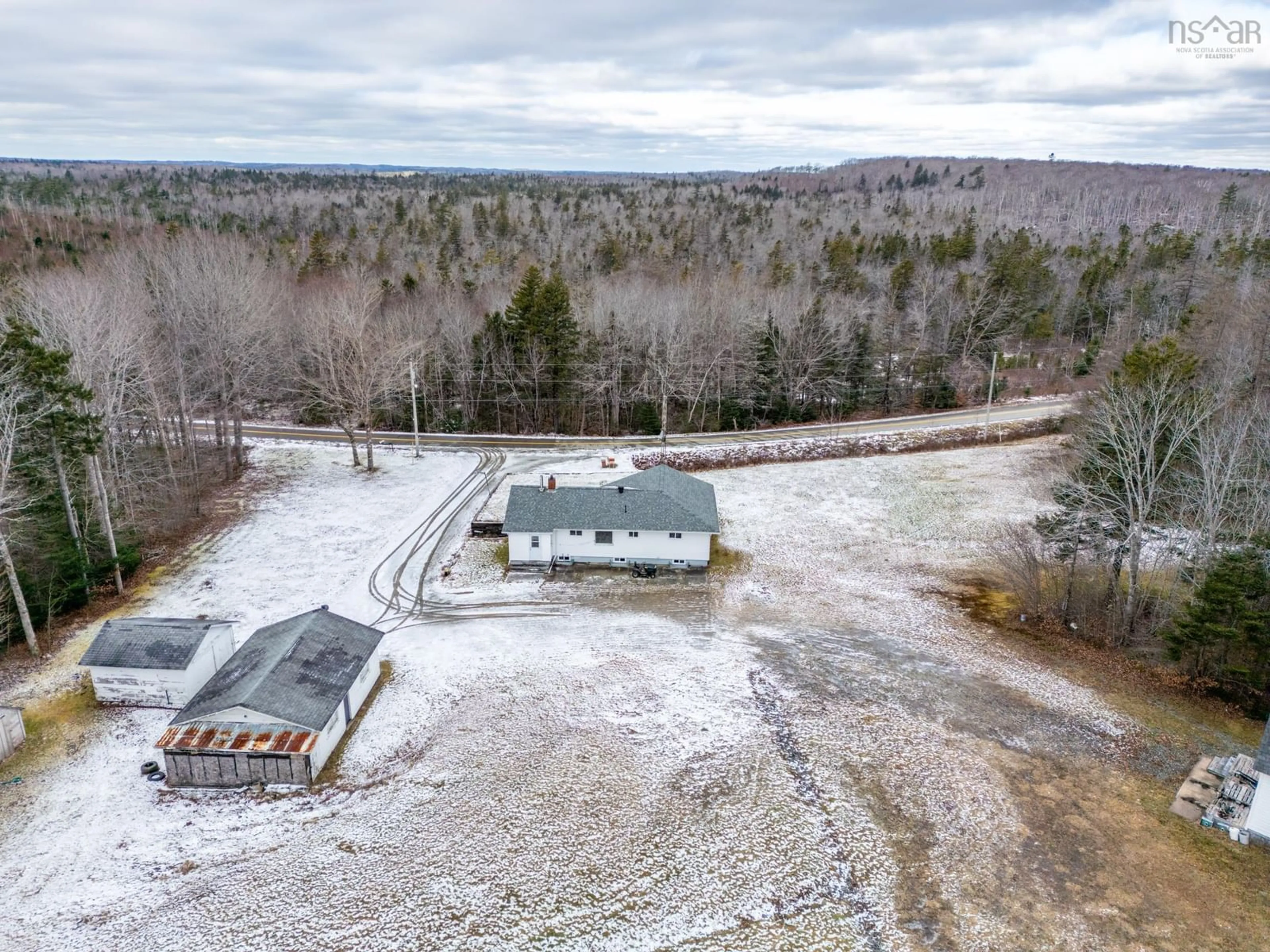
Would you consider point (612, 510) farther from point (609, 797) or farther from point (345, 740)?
point (609, 797)

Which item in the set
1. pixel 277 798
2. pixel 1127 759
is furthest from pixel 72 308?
pixel 1127 759

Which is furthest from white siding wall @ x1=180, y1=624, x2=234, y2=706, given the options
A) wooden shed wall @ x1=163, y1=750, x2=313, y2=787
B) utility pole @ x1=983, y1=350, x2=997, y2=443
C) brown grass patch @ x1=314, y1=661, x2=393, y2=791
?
utility pole @ x1=983, y1=350, x2=997, y2=443

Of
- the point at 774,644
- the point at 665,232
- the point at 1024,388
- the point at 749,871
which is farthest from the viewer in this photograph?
the point at 665,232

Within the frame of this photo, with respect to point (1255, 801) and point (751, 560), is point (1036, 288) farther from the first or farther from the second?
point (1255, 801)

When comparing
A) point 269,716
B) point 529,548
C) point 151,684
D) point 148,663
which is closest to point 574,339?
point 529,548

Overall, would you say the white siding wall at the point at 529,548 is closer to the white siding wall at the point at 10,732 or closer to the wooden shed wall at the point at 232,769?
the wooden shed wall at the point at 232,769

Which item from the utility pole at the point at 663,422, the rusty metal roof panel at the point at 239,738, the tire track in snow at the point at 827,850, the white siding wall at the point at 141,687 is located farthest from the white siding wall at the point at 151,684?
the utility pole at the point at 663,422
